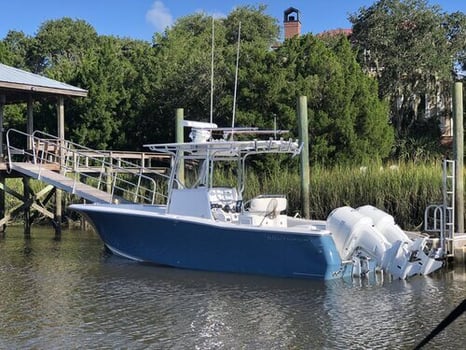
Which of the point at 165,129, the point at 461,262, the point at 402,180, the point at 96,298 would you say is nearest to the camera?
the point at 96,298

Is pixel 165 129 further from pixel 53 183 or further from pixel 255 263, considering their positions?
pixel 255 263

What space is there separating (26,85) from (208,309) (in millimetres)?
11796

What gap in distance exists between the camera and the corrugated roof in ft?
62.2

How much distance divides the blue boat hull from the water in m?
0.25

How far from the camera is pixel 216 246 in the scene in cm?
1296

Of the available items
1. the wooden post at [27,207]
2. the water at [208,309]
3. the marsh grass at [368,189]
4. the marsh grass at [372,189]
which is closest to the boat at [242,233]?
the water at [208,309]

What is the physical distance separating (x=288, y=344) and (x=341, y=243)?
4.41 meters

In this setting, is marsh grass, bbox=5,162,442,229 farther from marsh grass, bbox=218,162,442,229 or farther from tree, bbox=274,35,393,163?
tree, bbox=274,35,393,163

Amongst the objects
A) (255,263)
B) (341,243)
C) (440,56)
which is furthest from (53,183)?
(440,56)

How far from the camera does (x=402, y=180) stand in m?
17.2

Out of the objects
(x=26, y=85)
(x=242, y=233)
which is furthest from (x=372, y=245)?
(x=26, y=85)

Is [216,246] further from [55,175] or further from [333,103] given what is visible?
[333,103]

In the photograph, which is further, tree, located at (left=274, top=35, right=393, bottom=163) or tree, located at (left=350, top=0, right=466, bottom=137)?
tree, located at (left=350, top=0, right=466, bottom=137)

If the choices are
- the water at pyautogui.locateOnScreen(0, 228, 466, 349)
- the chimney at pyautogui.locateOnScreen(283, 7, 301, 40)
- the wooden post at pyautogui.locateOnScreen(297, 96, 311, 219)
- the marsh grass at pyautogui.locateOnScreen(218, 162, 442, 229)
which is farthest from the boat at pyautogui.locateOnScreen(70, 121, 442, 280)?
the chimney at pyautogui.locateOnScreen(283, 7, 301, 40)
